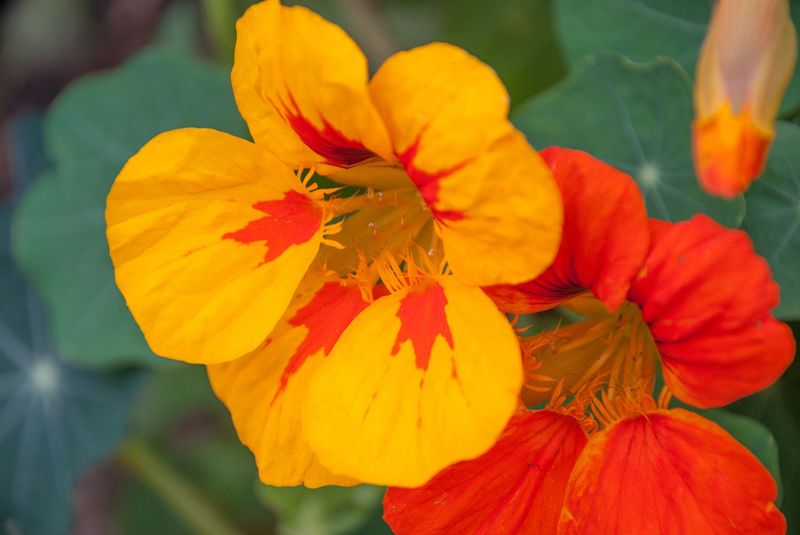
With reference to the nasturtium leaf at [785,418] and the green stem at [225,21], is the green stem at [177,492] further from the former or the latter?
the nasturtium leaf at [785,418]

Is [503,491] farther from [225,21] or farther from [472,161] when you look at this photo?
[225,21]

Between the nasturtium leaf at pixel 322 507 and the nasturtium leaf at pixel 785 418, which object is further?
the nasturtium leaf at pixel 322 507

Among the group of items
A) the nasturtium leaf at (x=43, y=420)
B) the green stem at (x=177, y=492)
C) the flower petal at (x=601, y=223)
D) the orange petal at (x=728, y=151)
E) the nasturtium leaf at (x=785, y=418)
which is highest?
the orange petal at (x=728, y=151)

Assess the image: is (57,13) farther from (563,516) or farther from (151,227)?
(563,516)

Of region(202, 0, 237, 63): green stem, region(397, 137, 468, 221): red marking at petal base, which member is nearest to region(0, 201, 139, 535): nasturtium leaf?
region(202, 0, 237, 63): green stem

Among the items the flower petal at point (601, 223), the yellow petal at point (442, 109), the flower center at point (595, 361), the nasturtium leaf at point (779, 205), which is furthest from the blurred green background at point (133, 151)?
the yellow petal at point (442, 109)

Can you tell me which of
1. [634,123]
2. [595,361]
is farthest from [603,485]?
[634,123]

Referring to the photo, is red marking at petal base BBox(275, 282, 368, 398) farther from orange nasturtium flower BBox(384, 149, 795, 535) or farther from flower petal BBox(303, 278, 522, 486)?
orange nasturtium flower BBox(384, 149, 795, 535)
